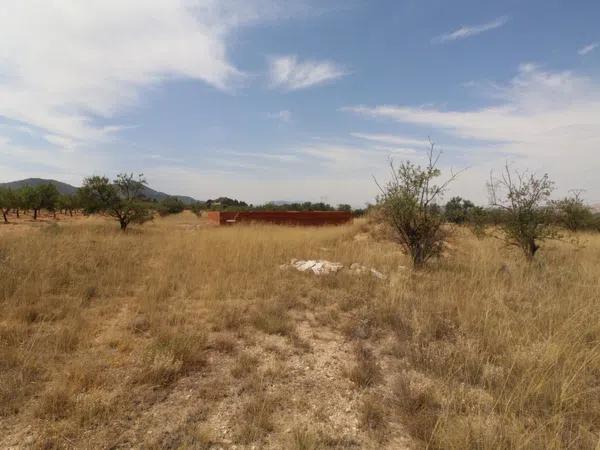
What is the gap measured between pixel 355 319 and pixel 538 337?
2.00 m

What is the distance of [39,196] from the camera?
1329 inches

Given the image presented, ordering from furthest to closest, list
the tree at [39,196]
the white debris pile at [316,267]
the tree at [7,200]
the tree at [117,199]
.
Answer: the tree at [39,196] < the tree at [7,200] < the tree at [117,199] < the white debris pile at [316,267]

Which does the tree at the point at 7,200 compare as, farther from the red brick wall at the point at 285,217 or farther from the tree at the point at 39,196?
the red brick wall at the point at 285,217

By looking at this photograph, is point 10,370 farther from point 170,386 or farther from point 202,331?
point 202,331

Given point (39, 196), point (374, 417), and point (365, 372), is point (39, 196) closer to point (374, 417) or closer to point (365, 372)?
point (365, 372)

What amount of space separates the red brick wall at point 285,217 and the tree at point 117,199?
14.7 feet

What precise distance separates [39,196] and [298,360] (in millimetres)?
41155


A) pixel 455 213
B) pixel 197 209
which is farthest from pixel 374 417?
pixel 197 209

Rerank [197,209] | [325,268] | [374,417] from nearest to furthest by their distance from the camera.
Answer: [374,417], [325,268], [197,209]

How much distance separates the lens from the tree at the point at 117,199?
1781 centimetres

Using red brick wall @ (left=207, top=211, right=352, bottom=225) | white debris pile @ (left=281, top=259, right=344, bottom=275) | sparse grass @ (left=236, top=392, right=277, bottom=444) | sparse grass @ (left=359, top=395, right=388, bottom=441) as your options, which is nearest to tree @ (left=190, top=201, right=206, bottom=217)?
red brick wall @ (left=207, top=211, right=352, bottom=225)

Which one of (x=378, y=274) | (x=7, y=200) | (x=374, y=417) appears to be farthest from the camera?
(x=7, y=200)

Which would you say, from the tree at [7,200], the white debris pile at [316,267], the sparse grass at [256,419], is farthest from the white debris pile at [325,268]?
the tree at [7,200]

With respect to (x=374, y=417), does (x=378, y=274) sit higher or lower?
higher
